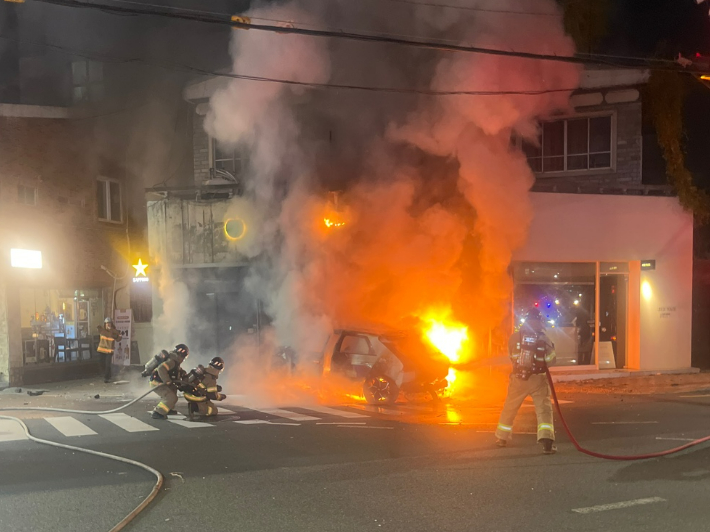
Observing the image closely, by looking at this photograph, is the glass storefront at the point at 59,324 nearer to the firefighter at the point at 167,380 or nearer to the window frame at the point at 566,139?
the firefighter at the point at 167,380

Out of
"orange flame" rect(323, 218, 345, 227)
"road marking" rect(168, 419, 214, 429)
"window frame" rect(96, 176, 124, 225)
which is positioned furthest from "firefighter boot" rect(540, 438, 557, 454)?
"window frame" rect(96, 176, 124, 225)

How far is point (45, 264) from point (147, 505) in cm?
1115

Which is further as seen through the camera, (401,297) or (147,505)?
(401,297)

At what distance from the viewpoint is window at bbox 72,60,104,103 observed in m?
18.0

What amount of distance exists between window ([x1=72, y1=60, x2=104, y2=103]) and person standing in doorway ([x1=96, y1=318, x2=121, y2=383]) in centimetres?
727

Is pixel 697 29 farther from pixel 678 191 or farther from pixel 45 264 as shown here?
pixel 45 264

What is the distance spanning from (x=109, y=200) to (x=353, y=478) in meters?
13.3

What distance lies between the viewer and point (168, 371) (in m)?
9.48

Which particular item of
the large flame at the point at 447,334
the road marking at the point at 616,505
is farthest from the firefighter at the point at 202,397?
the road marking at the point at 616,505

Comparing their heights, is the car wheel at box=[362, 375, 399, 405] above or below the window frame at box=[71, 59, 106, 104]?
below

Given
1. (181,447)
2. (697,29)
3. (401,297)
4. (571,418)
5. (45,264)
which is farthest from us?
(697,29)

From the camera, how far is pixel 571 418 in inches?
368

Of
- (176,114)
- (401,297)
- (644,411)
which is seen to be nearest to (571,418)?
(644,411)

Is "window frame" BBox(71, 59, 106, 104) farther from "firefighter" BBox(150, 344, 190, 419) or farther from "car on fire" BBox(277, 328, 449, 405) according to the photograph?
"car on fire" BBox(277, 328, 449, 405)
